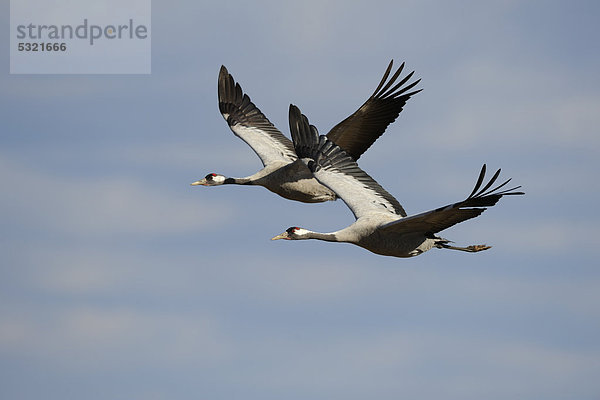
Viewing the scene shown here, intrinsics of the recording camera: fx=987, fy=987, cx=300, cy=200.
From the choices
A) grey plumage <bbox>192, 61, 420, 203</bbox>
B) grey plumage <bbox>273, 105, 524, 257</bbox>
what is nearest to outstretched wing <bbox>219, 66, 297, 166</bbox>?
grey plumage <bbox>192, 61, 420, 203</bbox>

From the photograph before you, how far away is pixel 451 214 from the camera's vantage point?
13.5m

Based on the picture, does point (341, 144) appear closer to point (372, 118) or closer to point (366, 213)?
point (372, 118)

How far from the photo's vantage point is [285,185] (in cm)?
1859

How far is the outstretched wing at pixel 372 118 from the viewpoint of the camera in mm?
18438

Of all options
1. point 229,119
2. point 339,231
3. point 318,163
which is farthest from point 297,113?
point 229,119

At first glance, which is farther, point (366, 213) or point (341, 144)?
point (341, 144)

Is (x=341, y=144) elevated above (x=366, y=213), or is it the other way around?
(x=341, y=144)

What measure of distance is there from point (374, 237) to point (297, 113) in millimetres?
2445

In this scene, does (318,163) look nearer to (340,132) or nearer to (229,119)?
(340,132)

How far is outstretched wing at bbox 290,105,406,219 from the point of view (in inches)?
620

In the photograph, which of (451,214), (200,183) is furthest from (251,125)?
(451,214)

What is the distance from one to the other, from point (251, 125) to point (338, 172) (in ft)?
16.9

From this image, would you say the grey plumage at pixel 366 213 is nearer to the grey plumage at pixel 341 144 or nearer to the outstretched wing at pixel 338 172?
the outstretched wing at pixel 338 172

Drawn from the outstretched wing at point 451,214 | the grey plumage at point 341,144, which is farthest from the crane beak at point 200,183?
the outstretched wing at point 451,214
